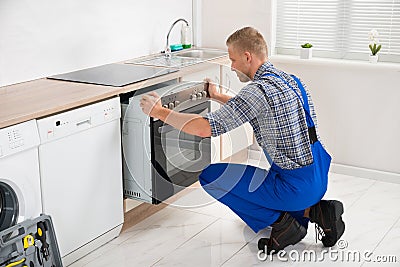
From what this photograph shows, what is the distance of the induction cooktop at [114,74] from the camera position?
3336mm

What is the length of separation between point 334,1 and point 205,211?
1.69 meters

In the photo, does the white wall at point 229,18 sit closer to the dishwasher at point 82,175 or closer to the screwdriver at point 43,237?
the dishwasher at point 82,175

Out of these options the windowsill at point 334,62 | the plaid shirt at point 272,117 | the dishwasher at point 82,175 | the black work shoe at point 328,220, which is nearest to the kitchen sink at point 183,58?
the windowsill at point 334,62

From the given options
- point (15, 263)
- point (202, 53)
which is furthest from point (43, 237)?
point (202, 53)

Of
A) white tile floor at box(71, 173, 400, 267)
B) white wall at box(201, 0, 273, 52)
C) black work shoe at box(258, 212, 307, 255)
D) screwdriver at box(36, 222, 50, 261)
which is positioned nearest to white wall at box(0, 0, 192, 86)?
white wall at box(201, 0, 273, 52)

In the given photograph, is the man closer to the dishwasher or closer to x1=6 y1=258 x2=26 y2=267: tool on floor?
the dishwasher

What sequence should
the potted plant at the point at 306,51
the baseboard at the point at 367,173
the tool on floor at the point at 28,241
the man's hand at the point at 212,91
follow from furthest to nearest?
the potted plant at the point at 306,51 < the baseboard at the point at 367,173 < the man's hand at the point at 212,91 < the tool on floor at the point at 28,241

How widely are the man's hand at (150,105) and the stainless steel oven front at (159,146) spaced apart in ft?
0.51

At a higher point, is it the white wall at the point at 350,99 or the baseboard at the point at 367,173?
the white wall at the point at 350,99

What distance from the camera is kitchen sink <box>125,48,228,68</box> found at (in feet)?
12.6

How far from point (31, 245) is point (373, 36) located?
101 inches

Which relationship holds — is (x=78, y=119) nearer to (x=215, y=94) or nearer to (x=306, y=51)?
(x=215, y=94)

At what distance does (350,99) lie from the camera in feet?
13.9

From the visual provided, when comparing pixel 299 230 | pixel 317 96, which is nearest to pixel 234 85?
pixel 317 96
